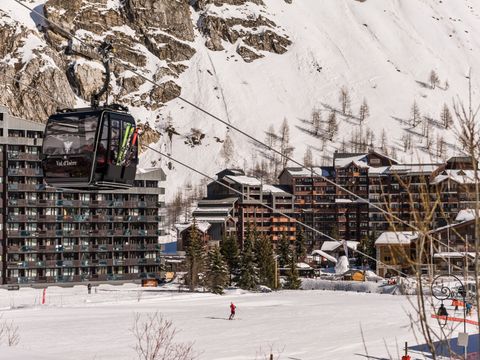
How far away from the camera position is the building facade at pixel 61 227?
3179 inches

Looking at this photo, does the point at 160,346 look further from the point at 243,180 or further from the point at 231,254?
the point at 243,180

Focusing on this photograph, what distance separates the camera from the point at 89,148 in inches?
706

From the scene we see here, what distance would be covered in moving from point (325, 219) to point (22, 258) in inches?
2797

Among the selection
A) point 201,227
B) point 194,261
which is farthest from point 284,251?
point 201,227

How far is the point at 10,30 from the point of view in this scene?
191250mm

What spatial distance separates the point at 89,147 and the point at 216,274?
55673 mm

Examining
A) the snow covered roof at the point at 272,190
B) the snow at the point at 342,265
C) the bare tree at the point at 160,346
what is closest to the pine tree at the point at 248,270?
the snow at the point at 342,265

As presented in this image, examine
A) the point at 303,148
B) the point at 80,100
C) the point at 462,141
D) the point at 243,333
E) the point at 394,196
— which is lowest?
the point at 243,333

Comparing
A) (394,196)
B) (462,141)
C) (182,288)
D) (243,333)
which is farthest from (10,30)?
(462,141)

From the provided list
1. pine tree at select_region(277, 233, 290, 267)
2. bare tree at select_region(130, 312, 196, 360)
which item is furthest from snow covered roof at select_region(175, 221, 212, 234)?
bare tree at select_region(130, 312, 196, 360)

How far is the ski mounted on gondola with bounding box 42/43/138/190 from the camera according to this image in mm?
17766

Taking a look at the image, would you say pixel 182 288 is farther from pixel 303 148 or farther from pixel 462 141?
pixel 303 148

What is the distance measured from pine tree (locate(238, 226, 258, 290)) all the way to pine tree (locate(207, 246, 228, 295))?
5.35 meters

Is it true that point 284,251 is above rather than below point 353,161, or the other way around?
below
